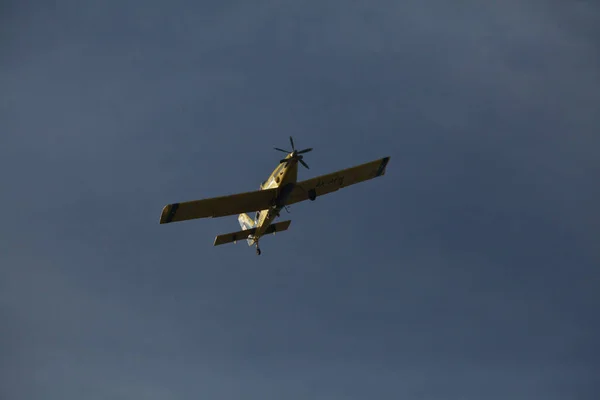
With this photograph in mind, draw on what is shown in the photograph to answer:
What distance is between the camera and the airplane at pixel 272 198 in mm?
31516

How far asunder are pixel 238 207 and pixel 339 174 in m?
6.60

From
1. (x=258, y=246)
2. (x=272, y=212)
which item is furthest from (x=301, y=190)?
(x=258, y=246)

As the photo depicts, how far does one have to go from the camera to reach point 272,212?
3509cm

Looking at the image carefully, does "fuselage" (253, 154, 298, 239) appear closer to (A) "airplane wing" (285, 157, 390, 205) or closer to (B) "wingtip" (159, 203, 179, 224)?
(A) "airplane wing" (285, 157, 390, 205)

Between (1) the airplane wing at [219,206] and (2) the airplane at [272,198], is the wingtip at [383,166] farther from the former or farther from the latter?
(1) the airplane wing at [219,206]

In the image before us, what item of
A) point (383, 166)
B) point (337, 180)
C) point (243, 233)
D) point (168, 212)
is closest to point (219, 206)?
point (168, 212)

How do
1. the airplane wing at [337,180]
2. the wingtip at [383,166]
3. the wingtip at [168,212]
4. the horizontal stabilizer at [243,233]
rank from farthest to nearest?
the wingtip at [383,166], the horizontal stabilizer at [243,233], the airplane wing at [337,180], the wingtip at [168,212]

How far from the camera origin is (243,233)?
37.4 meters

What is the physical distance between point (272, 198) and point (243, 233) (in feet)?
17.5

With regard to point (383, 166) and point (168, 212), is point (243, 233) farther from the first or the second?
point (383, 166)

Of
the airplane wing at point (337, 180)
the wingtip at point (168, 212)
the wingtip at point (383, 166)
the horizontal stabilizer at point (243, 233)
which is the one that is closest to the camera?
the wingtip at point (168, 212)

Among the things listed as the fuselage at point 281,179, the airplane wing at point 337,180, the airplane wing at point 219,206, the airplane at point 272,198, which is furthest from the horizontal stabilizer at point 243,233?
the airplane wing at point 219,206

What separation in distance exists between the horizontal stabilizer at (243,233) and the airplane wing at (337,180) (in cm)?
381

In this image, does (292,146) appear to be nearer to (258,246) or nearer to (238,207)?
(238,207)
